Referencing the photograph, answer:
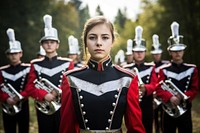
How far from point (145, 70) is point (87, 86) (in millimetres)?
4006

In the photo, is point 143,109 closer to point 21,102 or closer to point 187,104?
point 187,104

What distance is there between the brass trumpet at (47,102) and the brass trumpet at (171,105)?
2055mm

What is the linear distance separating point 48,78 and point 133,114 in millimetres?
3024

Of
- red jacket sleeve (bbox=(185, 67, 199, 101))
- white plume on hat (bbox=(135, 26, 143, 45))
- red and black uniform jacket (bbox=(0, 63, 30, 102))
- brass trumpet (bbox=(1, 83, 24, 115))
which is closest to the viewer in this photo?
red jacket sleeve (bbox=(185, 67, 199, 101))

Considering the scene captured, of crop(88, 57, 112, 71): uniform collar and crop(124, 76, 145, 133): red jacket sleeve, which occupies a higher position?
crop(88, 57, 112, 71): uniform collar

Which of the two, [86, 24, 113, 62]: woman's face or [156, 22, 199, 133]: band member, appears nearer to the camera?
[86, 24, 113, 62]: woman's face

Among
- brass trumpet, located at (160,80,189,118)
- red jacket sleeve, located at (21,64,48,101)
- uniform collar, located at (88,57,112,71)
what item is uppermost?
uniform collar, located at (88,57,112,71)

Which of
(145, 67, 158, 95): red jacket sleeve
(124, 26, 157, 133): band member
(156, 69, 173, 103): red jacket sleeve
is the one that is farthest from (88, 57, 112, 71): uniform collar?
(124, 26, 157, 133): band member

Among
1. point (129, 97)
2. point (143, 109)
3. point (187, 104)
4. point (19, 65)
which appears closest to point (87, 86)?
point (129, 97)

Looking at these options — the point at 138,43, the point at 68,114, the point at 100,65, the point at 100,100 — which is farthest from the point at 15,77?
the point at 100,100

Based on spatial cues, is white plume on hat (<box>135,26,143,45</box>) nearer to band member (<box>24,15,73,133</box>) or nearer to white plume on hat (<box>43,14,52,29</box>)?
band member (<box>24,15,73,133</box>)

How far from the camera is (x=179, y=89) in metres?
5.91

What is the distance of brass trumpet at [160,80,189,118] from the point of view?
18.4 feet

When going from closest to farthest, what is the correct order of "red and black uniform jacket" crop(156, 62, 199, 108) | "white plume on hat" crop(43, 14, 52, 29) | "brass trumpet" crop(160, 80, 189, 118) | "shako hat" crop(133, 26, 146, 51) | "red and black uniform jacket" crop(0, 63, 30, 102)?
"brass trumpet" crop(160, 80, 189, 118) → "red and black uniform jacket" crop(156, 62, 199, 108) → "white plume on hat" crop(43, 14, 52, 29) → "red and black uniform jacket" crop(0, 63, 30, 102) → "shako hat" crop(133, 26, 146, 51)
